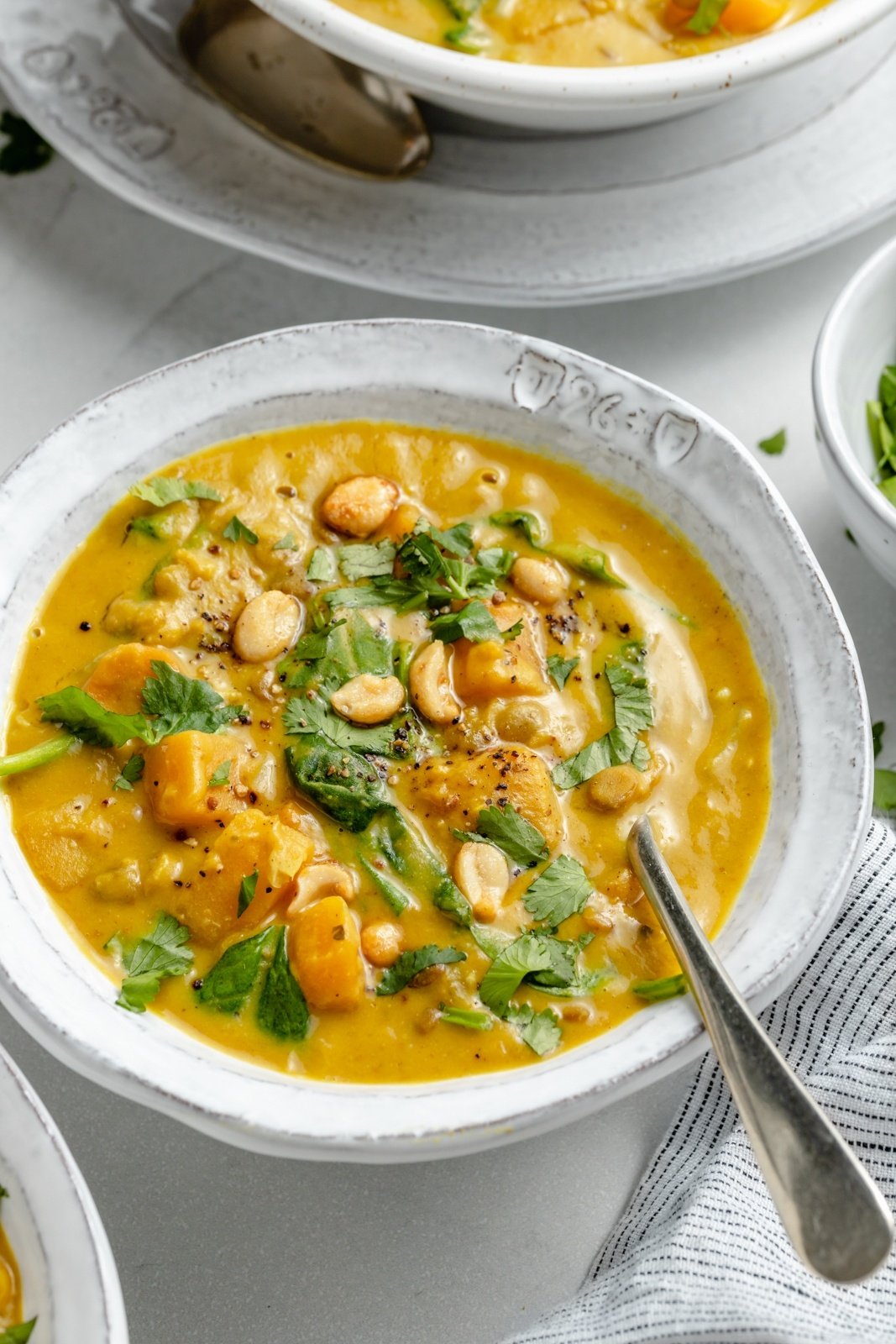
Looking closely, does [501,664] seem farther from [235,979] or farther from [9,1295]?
[9,1295]

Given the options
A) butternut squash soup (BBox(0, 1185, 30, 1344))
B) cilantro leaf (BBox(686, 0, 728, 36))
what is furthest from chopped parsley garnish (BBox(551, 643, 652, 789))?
cilantro leaf (BBox(686, 0, 728, 36))

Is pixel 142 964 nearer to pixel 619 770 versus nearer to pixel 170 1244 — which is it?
pixel 170 1244

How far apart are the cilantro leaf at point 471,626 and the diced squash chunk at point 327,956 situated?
1.82 ft

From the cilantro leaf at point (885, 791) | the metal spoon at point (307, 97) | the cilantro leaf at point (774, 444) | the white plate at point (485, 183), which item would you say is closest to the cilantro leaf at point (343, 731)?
the cilantro leaf at point (885, 791)

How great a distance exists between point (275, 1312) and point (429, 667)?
1.21m

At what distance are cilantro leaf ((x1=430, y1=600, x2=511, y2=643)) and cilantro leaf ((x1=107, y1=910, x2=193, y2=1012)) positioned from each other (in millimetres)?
726

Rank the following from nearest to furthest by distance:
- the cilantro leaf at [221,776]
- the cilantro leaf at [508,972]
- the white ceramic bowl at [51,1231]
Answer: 1. the white ceramic bowl at [51,1231]
2. the cilantro leaf at [508,972]
3. the cilantro leaf at [221,776]

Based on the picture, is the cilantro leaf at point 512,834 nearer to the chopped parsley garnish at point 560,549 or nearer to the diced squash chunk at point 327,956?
the diced squash chunk at point 327,956

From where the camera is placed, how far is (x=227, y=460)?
291 centimetres

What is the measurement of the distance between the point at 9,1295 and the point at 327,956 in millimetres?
730

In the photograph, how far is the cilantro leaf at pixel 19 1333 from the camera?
226 centimetres

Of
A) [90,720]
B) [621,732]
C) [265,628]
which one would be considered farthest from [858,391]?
[90,720]

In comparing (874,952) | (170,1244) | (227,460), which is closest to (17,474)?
(227,460)

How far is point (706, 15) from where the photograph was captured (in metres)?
3.41
